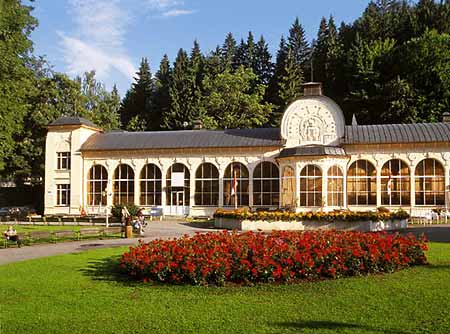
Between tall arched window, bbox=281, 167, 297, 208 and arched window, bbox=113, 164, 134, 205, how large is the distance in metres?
12.9

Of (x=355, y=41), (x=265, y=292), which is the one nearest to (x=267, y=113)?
(x=355, y=41)

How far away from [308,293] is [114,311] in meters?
4.01

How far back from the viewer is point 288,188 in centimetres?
3625

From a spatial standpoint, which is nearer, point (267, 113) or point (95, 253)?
point (95, 253)

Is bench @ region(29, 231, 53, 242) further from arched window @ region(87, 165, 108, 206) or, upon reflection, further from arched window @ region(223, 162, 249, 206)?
arched window @ region(87, 165, 108, 206)

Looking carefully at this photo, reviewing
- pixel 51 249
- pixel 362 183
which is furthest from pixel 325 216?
pixel 51 249

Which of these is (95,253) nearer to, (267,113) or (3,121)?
(3,121)

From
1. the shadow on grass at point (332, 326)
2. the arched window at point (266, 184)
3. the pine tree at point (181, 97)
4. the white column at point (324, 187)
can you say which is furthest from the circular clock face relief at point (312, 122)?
the shadow on grass at point (332, 326)

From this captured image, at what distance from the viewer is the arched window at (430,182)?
3566cm

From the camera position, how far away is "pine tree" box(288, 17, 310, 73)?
76.9 m

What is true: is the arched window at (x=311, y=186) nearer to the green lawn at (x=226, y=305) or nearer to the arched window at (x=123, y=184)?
the arched window at (x=123, y=184)

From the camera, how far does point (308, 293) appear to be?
1051 centimetres

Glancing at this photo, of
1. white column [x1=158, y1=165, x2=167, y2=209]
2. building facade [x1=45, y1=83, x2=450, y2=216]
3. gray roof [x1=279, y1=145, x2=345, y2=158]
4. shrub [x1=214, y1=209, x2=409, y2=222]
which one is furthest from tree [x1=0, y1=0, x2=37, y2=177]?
gray roof [x1=279, y1=145, x2=345, y2=158]

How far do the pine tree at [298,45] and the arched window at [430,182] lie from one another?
141 feet
